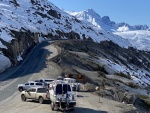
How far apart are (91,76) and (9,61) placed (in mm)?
28070

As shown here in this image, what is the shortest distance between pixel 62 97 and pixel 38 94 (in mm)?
7419

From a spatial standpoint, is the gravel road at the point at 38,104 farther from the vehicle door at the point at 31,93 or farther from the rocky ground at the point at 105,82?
the rocky ground at the point at 105,82

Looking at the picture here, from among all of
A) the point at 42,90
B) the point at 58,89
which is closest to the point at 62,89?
the point at 58,89

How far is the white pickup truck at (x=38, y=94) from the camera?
140 ft

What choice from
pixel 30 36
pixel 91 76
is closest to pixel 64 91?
pixel 91 76

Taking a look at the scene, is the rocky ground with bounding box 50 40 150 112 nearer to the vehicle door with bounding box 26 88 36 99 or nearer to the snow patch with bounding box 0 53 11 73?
the snow patch with bounding box 0 53 11 73

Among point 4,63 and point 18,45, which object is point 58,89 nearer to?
point 4,63

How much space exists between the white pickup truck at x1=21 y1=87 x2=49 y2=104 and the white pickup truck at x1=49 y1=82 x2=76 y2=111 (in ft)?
14.8

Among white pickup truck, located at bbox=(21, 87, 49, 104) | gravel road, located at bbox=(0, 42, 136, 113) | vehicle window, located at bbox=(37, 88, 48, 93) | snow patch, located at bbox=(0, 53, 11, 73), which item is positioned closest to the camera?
gravel road, located at bbox=(0, 42, 136, 113)

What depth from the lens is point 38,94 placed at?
1710 inches

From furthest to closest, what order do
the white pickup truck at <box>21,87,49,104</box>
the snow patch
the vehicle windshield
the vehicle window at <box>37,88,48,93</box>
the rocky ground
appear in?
the snow patch, the rocky ground, the vehicle window at <box>37,88,48,93</box>, the white pickup truck at <box>21,87,49,104</box>, the vehicle windshield

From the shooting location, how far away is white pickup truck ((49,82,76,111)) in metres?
36.8

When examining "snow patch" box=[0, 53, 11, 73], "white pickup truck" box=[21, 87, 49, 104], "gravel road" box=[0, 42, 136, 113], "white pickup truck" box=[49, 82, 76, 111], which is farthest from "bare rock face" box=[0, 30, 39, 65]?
"white pickup truck" box=[49, 82, 76, 111]

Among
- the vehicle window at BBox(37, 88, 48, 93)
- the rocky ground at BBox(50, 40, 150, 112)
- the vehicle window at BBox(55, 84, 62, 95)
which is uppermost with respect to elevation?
the vehicle window at BBox(55, 84, 62, 95)
